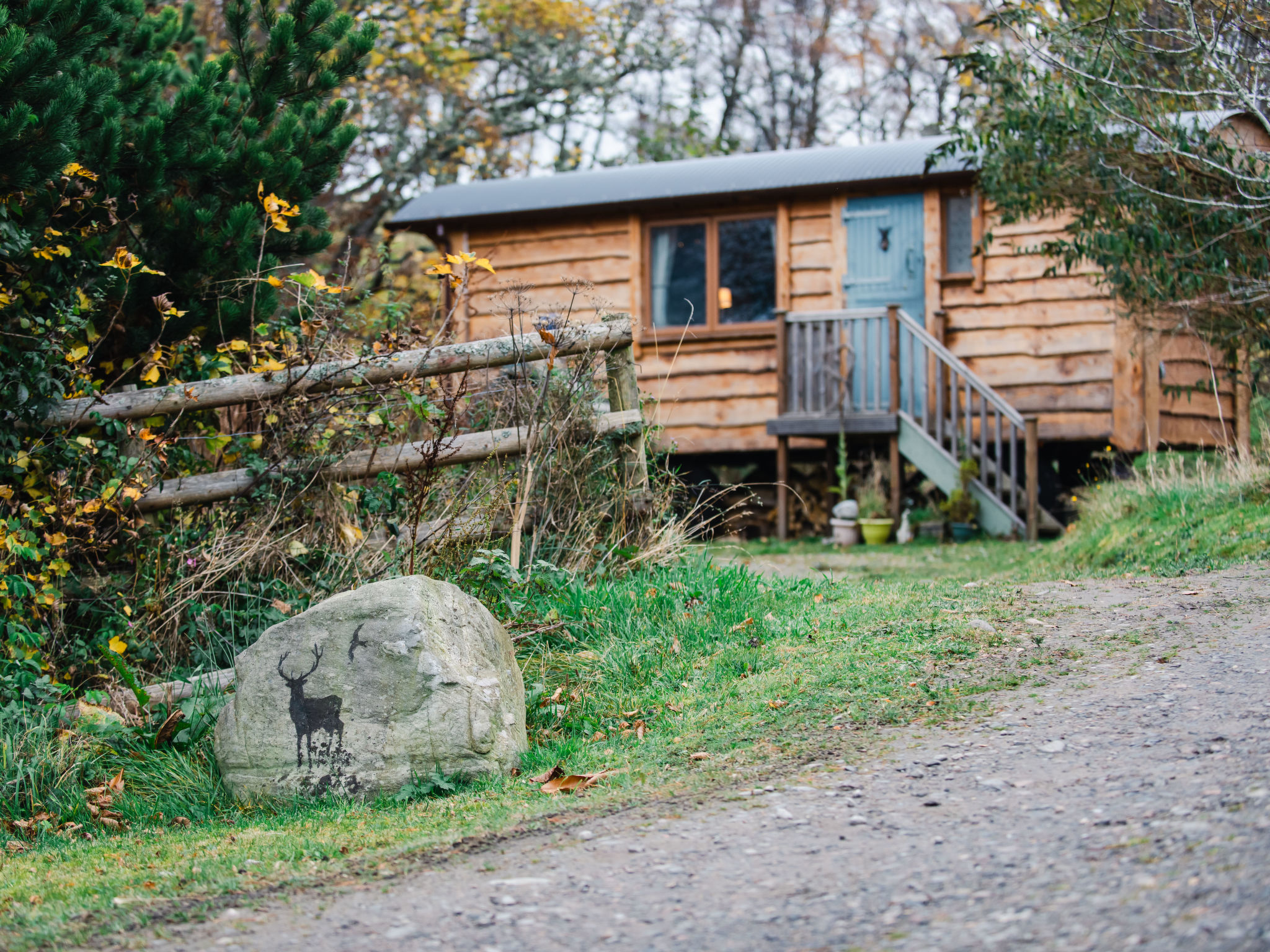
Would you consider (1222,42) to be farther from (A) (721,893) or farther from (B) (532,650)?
(A) (721,893)

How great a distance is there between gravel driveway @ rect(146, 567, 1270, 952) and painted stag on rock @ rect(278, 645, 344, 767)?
108cm

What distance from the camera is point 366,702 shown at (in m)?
4.02

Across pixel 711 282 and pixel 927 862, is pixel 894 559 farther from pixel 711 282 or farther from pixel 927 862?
pixel 927 862

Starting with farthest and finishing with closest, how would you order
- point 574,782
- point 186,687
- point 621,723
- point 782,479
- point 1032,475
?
1. point 782,479
2. point 1032,475
3. point 186,687
4. point 621,723
5. point 574,782

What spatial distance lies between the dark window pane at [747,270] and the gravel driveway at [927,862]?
9380mm

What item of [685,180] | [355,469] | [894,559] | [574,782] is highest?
[685,180]

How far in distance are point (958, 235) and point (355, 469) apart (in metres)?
8.66

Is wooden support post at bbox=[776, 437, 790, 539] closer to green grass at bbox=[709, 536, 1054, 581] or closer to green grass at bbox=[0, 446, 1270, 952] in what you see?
green grass at bbox=[709, 536, 1054, 581]

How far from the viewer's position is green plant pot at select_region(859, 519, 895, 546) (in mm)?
11430

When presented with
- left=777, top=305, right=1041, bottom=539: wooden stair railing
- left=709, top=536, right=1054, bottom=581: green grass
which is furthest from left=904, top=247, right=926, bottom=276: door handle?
left=709, top=536, right=1054, bottom=581: green grass

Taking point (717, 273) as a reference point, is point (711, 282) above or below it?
below

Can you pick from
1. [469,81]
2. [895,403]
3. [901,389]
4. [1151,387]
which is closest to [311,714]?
[895,403]

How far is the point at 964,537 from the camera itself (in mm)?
10758

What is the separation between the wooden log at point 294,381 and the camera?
17.8ft
